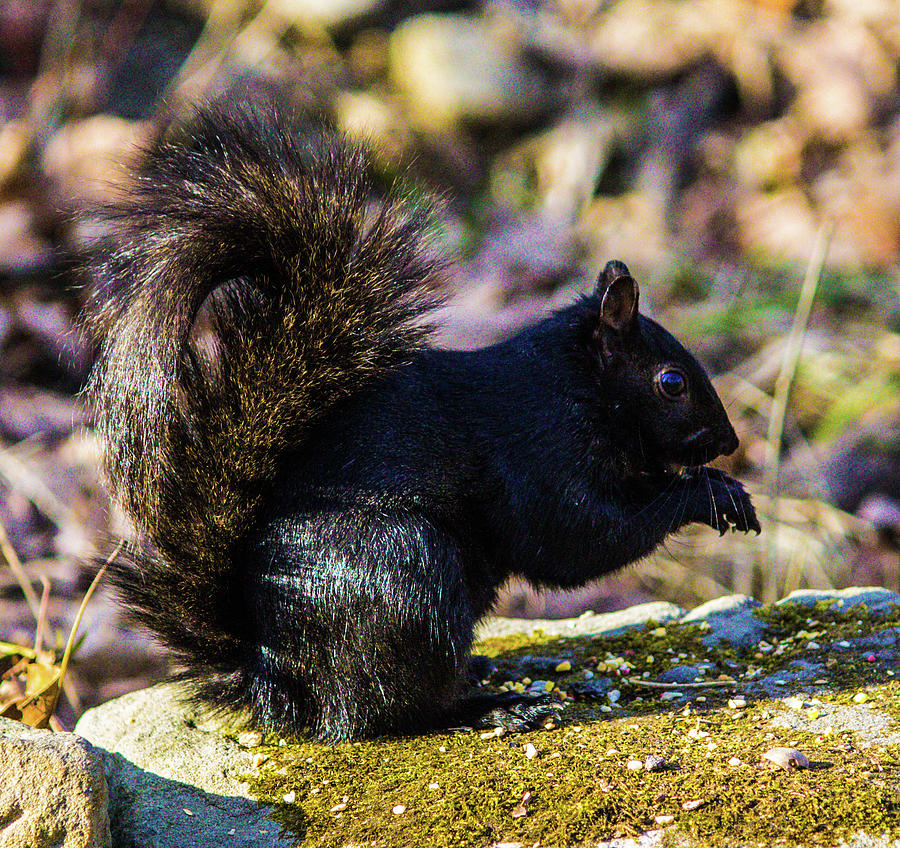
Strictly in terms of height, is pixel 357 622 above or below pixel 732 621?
above

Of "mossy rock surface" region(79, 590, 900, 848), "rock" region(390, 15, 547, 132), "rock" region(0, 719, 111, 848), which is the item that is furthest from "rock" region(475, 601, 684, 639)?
"rock" region(390, 15, 547, 132)

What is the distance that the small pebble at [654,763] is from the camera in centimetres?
226

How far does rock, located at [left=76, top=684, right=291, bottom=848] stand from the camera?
2.22 m

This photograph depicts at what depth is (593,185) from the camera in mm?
8336

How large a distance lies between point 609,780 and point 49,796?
3.56 feet

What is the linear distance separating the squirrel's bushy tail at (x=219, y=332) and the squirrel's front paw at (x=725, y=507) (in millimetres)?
931

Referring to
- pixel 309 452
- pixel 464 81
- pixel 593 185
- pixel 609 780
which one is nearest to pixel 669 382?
pixel 309 452

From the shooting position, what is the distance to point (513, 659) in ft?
10.5

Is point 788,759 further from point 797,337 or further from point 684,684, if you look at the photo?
point 797,337

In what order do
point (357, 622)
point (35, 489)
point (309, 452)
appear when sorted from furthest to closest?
1. point (35, 489)
2. point (309, 452)
3. point (357, 622)

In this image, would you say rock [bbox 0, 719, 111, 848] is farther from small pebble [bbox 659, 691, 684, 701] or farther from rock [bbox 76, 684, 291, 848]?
small pebble [bbox 659, 691, 684, 701]

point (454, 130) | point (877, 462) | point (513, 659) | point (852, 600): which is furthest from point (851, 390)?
point (454, 130)

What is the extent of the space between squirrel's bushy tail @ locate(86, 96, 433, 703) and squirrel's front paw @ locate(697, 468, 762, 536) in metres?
0.93

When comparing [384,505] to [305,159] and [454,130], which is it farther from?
[454,130]
